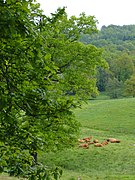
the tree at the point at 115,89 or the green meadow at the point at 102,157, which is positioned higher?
the tree at the point at 115,89

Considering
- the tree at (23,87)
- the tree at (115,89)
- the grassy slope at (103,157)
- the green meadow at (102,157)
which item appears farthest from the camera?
the tree at (115,89)

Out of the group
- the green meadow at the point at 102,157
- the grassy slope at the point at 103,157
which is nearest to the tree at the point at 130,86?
the grassy slope at the point at 103,157

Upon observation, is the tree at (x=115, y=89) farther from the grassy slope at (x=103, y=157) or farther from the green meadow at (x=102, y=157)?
the green meadow at (x=102, y=157)

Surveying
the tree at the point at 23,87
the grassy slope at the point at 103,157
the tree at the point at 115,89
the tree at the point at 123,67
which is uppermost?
the tree at the point at 123,67

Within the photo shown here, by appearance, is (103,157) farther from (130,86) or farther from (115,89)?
(115,89)

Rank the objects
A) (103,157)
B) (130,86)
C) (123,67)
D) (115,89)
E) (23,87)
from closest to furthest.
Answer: (23,87) < (103,157) < (130,86) < (115,89) < (123,67)

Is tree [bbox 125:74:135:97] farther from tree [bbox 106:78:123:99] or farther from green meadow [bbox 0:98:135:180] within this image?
green meadow [bbox 0:98:135:180]

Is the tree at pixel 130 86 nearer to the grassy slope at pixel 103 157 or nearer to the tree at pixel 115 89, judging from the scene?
the tree at pixel 115 89

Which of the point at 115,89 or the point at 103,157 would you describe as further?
the point at 115,89

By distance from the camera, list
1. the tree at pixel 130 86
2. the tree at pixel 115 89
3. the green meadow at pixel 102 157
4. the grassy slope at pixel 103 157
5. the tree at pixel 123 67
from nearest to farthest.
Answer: the green meadow at pixel 102 157 < the grassy slope at pixel 103 157 < the tree at pixel 130 86 < the tree at pixel 115 89 < the tree at pixel 123 67

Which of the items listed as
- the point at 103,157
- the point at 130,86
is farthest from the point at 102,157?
the point at 130,86

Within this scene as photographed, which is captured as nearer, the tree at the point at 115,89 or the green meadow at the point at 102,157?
the green meadow at the point at 102,157

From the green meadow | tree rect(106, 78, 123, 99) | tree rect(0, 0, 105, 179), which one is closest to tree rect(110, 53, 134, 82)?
tree rect(106, 78, 123, 99)

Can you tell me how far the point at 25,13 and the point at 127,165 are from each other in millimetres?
16900
